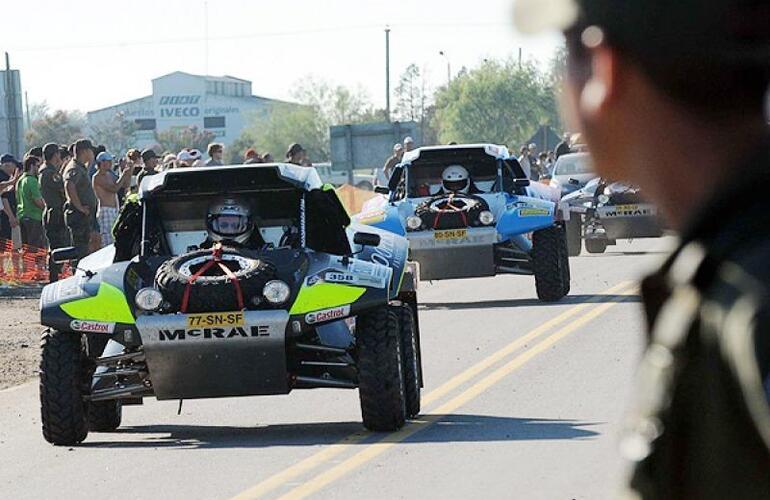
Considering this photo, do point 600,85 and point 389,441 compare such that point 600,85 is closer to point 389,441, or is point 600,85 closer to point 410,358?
point 389,441

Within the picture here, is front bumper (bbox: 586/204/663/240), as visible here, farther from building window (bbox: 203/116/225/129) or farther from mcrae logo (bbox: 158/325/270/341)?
building window (bbox: 203/116/225/129)

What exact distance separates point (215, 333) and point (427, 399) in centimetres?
246

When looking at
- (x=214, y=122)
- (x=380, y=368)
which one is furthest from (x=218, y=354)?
(x=214, y=122)

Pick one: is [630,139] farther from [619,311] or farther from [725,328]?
[619,311]

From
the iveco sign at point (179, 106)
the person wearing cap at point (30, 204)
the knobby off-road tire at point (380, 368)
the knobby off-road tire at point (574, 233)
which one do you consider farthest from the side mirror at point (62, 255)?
the iveco sign at point (179, 106)

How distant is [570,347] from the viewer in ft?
50.6

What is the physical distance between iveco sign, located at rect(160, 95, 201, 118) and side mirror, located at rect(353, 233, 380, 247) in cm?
17375

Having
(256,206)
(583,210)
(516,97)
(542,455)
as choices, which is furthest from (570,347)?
(516,97)

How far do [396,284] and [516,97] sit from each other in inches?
4167

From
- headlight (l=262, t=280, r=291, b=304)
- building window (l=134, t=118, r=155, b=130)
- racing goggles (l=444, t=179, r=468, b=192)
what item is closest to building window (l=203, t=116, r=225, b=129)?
building window (l=134, t=118, r=155, b=130)

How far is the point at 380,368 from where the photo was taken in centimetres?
1026

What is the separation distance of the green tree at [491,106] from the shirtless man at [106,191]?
90.6 m

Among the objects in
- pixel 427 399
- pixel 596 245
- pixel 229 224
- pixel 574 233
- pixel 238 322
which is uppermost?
pixel 229 224

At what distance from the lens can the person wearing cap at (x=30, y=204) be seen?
23812 mm
